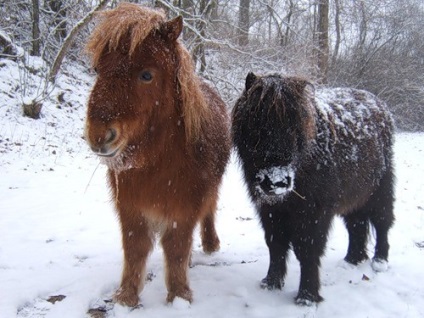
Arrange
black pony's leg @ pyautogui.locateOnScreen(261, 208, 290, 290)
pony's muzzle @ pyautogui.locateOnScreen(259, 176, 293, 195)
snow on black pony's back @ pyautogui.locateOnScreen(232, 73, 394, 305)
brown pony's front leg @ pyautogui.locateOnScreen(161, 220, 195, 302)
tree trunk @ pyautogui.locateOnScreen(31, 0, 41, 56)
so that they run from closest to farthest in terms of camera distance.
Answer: pony's muzzle @ pyautogui.locateOnScreen(259, 176, 293, 195) < snow on black pony's back @ pyautogui.locateOnScreen(232, 73, 394, 305) < brown pony's front leg @ pyautogui.locateOnScreen(161, 220, 195, 302) < black pony's leg @ pyautogui.locateOnScreen(261, 208, 290, 290) < tree trunk @ pyautogui.locateOnScreen(31, 0, 41, 56)

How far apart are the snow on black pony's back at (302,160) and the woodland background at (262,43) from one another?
2.59 feet

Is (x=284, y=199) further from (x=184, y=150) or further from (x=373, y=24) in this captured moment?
(x=373, y=24)

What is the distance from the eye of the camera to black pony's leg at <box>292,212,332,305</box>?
9.28 feet

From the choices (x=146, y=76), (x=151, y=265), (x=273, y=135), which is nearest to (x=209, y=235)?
(x=151, y=265)

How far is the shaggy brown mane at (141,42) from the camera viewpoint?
2.09 metres

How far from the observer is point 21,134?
7629mm

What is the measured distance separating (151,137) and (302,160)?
120cm

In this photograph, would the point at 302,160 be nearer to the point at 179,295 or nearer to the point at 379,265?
the point at 179,295

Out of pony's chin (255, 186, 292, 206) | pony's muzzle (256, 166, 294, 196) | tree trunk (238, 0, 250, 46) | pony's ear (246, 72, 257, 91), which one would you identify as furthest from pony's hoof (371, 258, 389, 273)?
tree trunk (238, 0, 250, 46)

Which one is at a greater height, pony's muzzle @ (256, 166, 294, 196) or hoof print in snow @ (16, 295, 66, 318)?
pony's muzzle @ (256, 166, 294, 196)

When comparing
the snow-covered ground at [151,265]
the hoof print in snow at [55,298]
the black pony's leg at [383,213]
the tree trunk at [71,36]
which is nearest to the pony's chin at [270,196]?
the snow-covered ground at [151,265]

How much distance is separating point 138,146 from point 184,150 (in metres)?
0.39

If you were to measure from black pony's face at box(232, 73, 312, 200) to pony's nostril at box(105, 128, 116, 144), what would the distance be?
111 cm

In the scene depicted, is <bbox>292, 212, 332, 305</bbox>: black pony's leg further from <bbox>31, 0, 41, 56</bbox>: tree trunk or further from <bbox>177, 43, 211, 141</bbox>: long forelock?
<bbox>31, 0, 41, 56</bbox>: tree trunk
